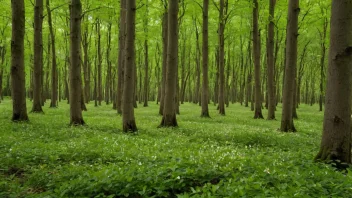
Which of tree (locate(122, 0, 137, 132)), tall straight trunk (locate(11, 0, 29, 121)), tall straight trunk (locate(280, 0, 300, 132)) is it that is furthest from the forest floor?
tall straight trunk (locate(280, 0, 300, 132))

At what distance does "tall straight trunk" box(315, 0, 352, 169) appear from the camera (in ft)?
21.6

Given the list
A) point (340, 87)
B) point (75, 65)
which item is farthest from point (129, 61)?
point (340, 87)

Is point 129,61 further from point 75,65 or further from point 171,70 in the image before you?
point 75,65

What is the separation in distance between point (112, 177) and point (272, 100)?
59.7ft

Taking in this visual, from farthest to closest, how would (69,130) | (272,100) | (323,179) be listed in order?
(272,100), (69,130), (323,179)

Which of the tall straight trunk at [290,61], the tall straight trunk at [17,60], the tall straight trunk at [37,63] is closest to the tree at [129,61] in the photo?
the tall straight trunk at [17,60]

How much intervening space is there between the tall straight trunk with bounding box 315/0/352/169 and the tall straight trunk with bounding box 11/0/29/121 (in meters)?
13.2

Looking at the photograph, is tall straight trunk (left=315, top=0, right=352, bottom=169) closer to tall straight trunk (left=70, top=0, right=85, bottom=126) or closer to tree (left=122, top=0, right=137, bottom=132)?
tree (left=122, top=0, right=137, bottom=132)

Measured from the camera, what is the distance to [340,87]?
21.8 ft

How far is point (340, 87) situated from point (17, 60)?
44.5 feet

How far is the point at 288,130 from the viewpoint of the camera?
14641 millimetres

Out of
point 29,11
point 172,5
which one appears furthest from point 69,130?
point 29,11

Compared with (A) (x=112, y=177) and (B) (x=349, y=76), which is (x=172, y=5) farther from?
(A) (x=112, y=177)

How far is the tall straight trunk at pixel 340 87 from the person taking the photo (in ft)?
21.6
